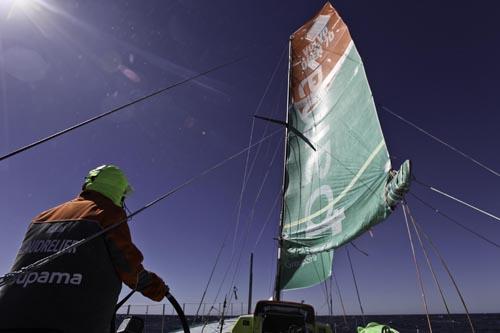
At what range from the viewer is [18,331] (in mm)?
1469

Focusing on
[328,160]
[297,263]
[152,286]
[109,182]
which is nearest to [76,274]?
[152,286]

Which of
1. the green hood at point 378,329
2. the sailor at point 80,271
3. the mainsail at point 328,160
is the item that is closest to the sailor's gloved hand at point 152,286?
the sailor at point 80,271

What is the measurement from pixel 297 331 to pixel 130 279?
369 centimetres

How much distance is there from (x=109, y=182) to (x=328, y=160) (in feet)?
24.4

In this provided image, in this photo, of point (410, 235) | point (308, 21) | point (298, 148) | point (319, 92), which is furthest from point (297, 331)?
point (308, 21)

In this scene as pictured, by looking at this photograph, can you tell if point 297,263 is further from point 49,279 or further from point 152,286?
point 49,279

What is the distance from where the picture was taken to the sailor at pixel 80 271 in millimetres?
1545

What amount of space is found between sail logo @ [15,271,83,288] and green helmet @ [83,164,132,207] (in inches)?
20.7


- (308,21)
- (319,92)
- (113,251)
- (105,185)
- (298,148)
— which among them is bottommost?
(113,251)

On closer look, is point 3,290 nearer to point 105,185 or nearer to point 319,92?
point 105,185

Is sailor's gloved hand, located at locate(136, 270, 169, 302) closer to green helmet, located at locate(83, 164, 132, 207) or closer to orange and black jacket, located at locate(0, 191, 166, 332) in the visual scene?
orange and black jacket, located at locate(0, 191, 166, 332)

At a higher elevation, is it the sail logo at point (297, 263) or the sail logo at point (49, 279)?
the sail logo at point (297, 263)

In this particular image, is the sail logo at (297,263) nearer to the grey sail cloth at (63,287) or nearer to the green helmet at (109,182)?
the green helmet at (109,182)

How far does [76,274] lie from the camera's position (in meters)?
1.67
